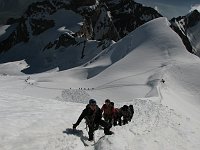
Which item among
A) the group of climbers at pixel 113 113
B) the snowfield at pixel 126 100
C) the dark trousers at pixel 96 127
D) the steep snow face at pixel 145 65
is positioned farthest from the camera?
the steep snow face at pixel 145 65

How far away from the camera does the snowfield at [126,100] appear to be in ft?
64.2

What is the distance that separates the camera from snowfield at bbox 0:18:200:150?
1956 cm

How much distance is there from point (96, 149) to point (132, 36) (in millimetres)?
88863

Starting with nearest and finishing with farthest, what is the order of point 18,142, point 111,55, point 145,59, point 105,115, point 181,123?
point 18,142
point 105,115
point 181,123
point 145,59
point 111,55

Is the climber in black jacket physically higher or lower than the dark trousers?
higher

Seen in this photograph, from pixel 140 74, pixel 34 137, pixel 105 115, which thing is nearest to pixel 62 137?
pixel 34 137

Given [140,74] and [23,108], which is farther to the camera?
[140,74]

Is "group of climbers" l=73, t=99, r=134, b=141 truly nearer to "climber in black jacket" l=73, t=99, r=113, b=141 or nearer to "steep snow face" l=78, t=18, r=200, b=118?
"climber in black jacket" l=73, t=99, r=113, b=141

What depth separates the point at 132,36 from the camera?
107 m

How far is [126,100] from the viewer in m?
49.6

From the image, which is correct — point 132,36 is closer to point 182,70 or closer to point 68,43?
point 182,70

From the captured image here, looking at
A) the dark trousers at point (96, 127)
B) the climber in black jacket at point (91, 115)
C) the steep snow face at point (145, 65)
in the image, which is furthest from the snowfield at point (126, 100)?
the climber in black jacket at point (91, 115)

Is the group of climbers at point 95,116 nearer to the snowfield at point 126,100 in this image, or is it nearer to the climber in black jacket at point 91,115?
the climber in black jacket at point 91,115

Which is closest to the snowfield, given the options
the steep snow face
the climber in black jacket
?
the steep snow face
